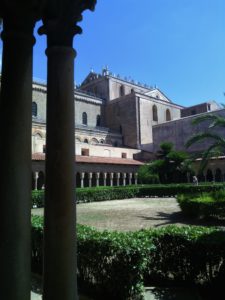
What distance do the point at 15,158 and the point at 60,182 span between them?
1.11 ft

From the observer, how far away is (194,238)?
4.41 meters

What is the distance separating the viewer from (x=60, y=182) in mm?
2086

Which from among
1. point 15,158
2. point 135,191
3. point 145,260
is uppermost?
point 15,158

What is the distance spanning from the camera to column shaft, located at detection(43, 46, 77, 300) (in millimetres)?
2014

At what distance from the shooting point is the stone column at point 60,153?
202cm

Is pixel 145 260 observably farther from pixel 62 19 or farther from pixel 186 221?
pixel 186 221

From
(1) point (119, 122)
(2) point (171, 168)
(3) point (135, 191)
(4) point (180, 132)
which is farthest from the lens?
(1) point (119, 122)

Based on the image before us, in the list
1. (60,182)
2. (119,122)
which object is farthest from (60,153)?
(119,122)

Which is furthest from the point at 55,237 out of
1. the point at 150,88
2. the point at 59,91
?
the point at 150,88

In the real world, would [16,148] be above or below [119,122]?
below

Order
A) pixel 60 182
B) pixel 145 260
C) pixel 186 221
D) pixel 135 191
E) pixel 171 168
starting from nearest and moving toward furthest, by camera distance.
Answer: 1. pixel 60 182
2. pixel 145 260
3. pixel 186 221
4. pixel 135 191
5. pixel 171 168

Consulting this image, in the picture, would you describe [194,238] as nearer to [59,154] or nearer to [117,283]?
[117,283]

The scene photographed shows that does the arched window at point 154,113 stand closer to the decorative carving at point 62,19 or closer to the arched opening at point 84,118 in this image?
the arched opening at point 84,118

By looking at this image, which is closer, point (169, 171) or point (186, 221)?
point (186, 221)
